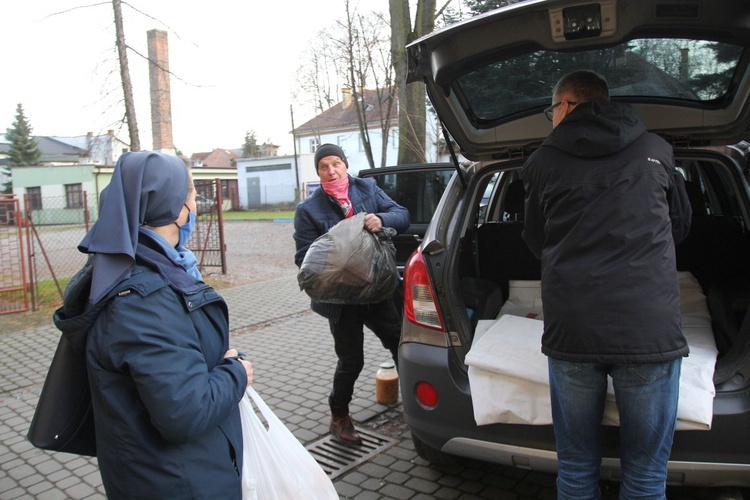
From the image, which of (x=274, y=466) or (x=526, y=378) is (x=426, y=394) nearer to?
(x=526, y=378)

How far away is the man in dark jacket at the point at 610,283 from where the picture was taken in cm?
202

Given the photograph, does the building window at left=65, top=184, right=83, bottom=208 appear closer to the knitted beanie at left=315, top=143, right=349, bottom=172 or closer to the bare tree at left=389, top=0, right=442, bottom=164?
the bare tree at left=389, top=0, right=442, bottom=164

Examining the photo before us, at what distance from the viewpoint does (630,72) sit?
2977mm

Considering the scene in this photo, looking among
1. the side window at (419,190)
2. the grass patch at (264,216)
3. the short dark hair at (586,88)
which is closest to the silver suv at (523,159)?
the short dark hair at (586,88)

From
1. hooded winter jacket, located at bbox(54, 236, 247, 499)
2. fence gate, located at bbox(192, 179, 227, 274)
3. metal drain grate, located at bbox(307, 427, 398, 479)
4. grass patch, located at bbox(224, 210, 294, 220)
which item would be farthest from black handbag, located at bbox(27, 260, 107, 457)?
grass patch, located at bbox(224, 210, 294, 220)

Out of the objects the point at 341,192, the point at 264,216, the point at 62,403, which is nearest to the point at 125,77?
the point at 341,192

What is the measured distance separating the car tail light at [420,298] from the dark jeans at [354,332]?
2.12ft

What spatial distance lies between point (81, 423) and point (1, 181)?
66488 millimetres

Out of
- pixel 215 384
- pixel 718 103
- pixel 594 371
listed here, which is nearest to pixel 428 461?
pixel 594 371

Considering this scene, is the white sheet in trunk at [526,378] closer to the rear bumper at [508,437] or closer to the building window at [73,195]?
the rear bumper at [508,437]

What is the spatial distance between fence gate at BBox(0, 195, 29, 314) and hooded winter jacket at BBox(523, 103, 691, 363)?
8.19m

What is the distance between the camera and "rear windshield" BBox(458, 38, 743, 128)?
2.77 meters

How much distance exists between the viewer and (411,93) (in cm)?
1211

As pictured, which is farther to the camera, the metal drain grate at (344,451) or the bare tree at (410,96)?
the bare tree at (410,96)
